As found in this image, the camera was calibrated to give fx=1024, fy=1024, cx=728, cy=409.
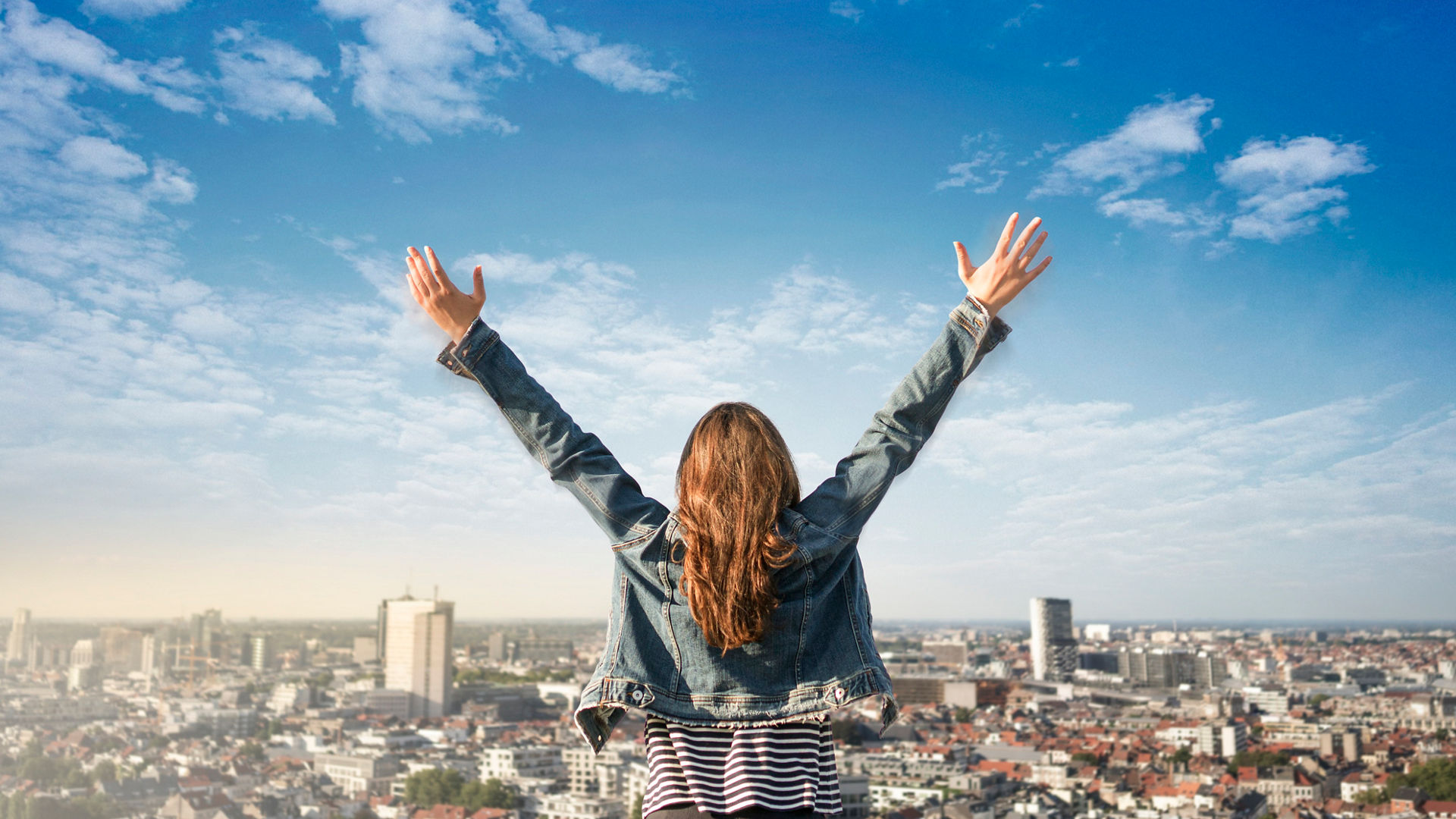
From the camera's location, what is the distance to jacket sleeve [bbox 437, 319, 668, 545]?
31.5 inches

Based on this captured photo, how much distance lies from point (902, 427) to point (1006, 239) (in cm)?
20

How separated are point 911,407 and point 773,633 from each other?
0.21 meters

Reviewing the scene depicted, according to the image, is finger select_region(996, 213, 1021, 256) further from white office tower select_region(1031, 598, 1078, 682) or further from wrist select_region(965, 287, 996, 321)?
white office tower select_region(1031, 598, 1078, 682)

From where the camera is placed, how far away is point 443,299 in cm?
84

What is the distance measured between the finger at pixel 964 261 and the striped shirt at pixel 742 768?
406 mm

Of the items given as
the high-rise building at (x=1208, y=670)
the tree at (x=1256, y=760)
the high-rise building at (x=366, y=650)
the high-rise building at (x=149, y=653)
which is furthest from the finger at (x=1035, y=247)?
the high-rise building at (x=366, y=650)

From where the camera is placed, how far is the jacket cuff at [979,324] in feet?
2.77

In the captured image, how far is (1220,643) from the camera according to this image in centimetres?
4359

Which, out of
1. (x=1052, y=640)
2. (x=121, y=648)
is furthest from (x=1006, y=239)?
(x=1052, y=640)

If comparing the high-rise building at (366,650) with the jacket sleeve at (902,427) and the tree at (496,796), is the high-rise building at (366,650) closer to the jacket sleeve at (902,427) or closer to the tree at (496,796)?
the tree at (496,796)

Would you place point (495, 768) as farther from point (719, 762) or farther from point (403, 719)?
point (719, 762)

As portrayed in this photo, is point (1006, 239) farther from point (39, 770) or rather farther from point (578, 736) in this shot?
point (578, 736)

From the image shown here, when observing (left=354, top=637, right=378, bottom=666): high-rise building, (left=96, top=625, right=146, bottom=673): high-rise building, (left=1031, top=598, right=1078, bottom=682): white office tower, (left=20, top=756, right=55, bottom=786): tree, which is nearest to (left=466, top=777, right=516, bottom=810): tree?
(left=20, top=756, right=55, bottom=786): tree

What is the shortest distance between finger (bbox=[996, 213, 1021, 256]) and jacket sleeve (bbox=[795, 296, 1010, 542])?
0.18ft
